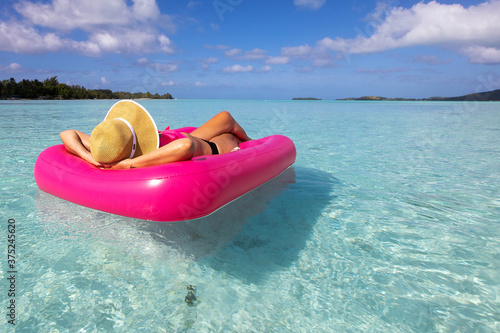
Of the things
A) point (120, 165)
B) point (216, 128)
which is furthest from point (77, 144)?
point (216, 128)

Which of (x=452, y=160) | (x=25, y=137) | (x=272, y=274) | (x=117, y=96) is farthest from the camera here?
(x=117, y=96)

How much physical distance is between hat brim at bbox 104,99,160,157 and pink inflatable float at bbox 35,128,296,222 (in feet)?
1.05

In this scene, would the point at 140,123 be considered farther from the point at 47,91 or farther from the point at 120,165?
the point at 47,91

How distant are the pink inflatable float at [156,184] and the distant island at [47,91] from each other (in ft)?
204

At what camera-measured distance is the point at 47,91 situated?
56.7 metres

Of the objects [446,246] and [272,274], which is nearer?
[272,274]

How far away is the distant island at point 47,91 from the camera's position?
168ft

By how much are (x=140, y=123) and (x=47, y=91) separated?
66745mm

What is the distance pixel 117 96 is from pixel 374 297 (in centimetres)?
7651

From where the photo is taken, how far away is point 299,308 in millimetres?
1851

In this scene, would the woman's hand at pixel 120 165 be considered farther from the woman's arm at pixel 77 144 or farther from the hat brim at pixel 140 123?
the woman's arm at pixel 77 144

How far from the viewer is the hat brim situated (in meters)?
2.72

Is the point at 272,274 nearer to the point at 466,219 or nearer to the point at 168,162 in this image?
the point at 168,162

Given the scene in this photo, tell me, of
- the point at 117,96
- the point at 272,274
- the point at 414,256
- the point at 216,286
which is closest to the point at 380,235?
the point at 414,256
